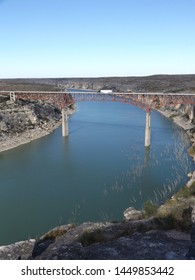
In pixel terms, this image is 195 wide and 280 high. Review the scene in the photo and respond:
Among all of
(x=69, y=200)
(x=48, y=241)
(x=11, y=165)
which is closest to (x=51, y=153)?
(x=11, y=165)

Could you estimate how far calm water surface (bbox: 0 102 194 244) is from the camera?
1850 cm

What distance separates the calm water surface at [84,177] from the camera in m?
18.5

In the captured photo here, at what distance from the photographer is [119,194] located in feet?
69.0

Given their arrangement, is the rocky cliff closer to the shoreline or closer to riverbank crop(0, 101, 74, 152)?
the shoreline

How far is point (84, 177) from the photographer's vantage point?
83.5 feet

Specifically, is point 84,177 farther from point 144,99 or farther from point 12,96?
point 12,96

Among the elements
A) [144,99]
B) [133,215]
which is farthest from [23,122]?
[133,215]

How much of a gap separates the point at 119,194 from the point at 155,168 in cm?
700

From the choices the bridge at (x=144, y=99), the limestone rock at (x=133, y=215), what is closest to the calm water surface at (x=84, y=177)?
the limestone rock at (x=133, y=215)

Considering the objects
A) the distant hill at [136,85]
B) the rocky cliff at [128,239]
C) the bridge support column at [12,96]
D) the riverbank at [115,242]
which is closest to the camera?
the rocky cliff at [128,239]

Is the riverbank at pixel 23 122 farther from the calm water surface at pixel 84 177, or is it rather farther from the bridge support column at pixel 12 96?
the calm water surface at pixel 84 177

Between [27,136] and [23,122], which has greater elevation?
[23,122]
